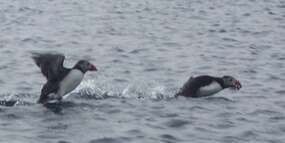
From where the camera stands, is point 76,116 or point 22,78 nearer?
point 76,116

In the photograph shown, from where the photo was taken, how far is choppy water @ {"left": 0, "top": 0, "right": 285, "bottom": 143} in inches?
558

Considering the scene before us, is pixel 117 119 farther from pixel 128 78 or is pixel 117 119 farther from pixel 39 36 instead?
pixel 39 36

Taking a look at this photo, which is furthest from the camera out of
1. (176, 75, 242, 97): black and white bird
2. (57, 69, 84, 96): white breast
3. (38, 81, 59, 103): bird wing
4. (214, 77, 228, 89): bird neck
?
(214, 77, 228, 89): bird neck

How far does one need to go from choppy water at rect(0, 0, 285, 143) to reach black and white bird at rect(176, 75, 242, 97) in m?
0.22

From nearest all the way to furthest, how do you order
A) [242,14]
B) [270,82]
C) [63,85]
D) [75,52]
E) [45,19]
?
1. [63,85]
2. [270,82]
3. [75,52]
4. [45,19]
5. [242,14]

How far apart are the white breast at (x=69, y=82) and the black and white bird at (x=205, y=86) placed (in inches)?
89.3

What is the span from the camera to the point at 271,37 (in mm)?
25688

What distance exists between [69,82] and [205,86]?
10.2 feet

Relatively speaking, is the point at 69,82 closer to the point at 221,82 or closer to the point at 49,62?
the point at 49,62

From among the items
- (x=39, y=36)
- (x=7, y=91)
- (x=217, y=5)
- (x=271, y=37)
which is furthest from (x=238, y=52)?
(x=217, y=5)

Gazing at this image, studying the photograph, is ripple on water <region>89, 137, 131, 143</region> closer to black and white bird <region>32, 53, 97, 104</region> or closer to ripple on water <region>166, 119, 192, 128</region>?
ripple on water <region>166, 119, 192, 128</region>

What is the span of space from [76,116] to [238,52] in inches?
346

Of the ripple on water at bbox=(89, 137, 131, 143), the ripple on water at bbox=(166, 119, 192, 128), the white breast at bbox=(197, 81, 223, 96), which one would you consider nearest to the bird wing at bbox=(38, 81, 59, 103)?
the ripple on water at bbox=(166, 119, 192, 128)

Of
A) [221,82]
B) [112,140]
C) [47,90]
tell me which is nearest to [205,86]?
[221,82]
